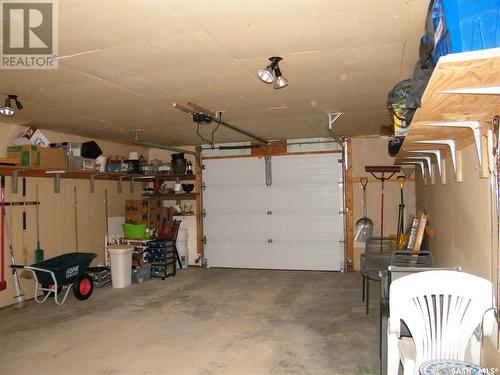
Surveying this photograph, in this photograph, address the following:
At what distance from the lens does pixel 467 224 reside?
2.40m

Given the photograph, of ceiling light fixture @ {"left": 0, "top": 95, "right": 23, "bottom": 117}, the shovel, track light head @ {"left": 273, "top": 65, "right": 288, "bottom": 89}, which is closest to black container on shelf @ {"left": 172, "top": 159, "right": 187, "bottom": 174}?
the shovel

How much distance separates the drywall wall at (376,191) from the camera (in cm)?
638

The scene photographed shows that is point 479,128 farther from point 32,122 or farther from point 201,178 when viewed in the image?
point 201,178

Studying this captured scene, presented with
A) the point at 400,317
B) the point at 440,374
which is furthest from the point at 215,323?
the point at 440,374

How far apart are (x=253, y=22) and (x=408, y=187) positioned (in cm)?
513

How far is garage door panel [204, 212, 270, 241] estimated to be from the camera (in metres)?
6.98

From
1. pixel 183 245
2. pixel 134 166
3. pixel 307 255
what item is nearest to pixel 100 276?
pixel 183 245

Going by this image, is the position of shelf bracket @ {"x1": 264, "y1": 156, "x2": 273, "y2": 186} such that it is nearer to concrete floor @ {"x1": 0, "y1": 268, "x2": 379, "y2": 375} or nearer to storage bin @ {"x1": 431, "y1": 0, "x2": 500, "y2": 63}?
concrete floor @ {"x1": 0, "y1": 268, "x2": 379, "y2": 375}

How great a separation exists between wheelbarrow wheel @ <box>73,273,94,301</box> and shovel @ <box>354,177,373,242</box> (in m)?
4.25

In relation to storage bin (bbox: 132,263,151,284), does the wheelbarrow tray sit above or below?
above

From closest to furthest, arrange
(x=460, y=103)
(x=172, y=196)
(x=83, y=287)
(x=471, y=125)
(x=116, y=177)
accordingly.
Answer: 1. (x=460, y=103)
2. (x=471, y=125)
3. (x=83, y=287)
4. (x=116, y=177)
5. (x=172, y=196)

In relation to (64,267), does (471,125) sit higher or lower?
higher

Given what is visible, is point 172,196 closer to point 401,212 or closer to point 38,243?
point 38,243

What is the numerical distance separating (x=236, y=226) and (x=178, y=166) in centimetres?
154
